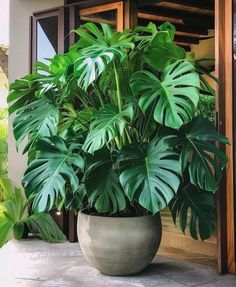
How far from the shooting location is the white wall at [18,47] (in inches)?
189

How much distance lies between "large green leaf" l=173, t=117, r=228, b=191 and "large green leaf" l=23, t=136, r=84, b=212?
2.43 feet

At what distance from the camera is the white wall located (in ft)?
15.8

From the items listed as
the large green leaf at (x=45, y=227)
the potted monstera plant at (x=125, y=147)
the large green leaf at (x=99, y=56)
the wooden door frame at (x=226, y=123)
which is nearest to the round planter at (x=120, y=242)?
the potted monstera plant at (x=125, y=147)

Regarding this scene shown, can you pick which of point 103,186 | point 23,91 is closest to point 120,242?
point 103,186

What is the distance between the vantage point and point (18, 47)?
192 inches

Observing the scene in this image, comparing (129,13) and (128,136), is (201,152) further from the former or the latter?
(129,13)

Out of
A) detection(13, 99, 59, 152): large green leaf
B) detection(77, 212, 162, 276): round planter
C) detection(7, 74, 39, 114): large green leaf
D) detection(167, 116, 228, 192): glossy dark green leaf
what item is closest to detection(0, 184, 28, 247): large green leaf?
detection(7, 74, 39, 114): large green leaf

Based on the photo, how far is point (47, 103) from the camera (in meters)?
3.49

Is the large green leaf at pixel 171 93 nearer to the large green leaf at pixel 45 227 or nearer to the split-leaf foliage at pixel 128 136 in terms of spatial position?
the split-leaf foliage at pixel 128 136

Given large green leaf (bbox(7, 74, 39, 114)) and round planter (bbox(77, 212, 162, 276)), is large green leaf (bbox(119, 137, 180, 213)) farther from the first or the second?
large green leaf (bbox(7, 74, 39, 114))

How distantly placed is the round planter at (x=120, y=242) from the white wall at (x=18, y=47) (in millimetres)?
1875

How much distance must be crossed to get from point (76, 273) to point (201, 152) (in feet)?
4.57

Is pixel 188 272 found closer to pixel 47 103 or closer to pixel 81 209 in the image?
pixel 81 209

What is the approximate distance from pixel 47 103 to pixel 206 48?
2.66 metres
